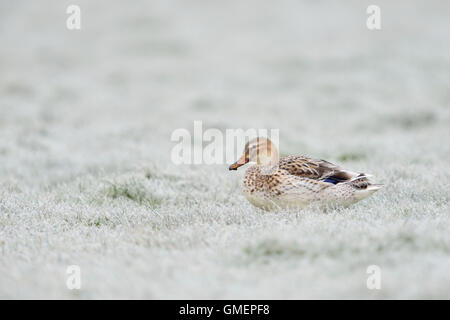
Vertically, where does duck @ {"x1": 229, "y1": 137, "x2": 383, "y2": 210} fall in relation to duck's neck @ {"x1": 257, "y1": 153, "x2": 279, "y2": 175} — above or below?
below

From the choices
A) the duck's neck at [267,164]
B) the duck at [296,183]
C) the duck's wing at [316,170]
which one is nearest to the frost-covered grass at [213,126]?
the duck at [296,183]

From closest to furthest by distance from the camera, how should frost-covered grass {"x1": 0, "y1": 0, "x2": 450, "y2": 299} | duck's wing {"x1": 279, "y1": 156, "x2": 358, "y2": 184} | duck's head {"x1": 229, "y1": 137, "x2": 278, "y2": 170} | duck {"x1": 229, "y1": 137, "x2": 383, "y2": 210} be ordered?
frost-covered grass {"x1": 0, "y1": 0, "x2": 450, "y2": 299} → duck {"x1": 229, "y1": 137, "x2": 383, "y2": 210} → duck's wing {"x1": 279, "y1": 156, "x2": 358, "y2": 184} → duck's head {"x1": 229, "y1": 137, "x2": 278, "y2": 170}

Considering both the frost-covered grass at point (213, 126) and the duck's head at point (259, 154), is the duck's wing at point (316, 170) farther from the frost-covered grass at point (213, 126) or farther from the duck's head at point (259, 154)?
the frost-covered grass at point (213, 126)

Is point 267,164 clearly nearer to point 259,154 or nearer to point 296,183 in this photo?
point 259,154

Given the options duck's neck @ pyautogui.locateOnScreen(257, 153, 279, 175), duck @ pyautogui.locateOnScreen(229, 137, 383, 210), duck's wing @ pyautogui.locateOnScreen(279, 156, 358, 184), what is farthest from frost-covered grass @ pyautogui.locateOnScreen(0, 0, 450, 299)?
duck's neck @ pyautogui.locateOnScreen(257, 153, 279, 175)

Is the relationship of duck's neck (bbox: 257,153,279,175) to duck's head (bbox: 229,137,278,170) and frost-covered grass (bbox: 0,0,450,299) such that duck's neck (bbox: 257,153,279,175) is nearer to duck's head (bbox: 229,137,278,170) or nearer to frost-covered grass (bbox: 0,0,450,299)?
duck's head (bbox: 229,137,278,170)

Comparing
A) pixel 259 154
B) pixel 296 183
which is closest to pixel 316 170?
pixel 296 183
